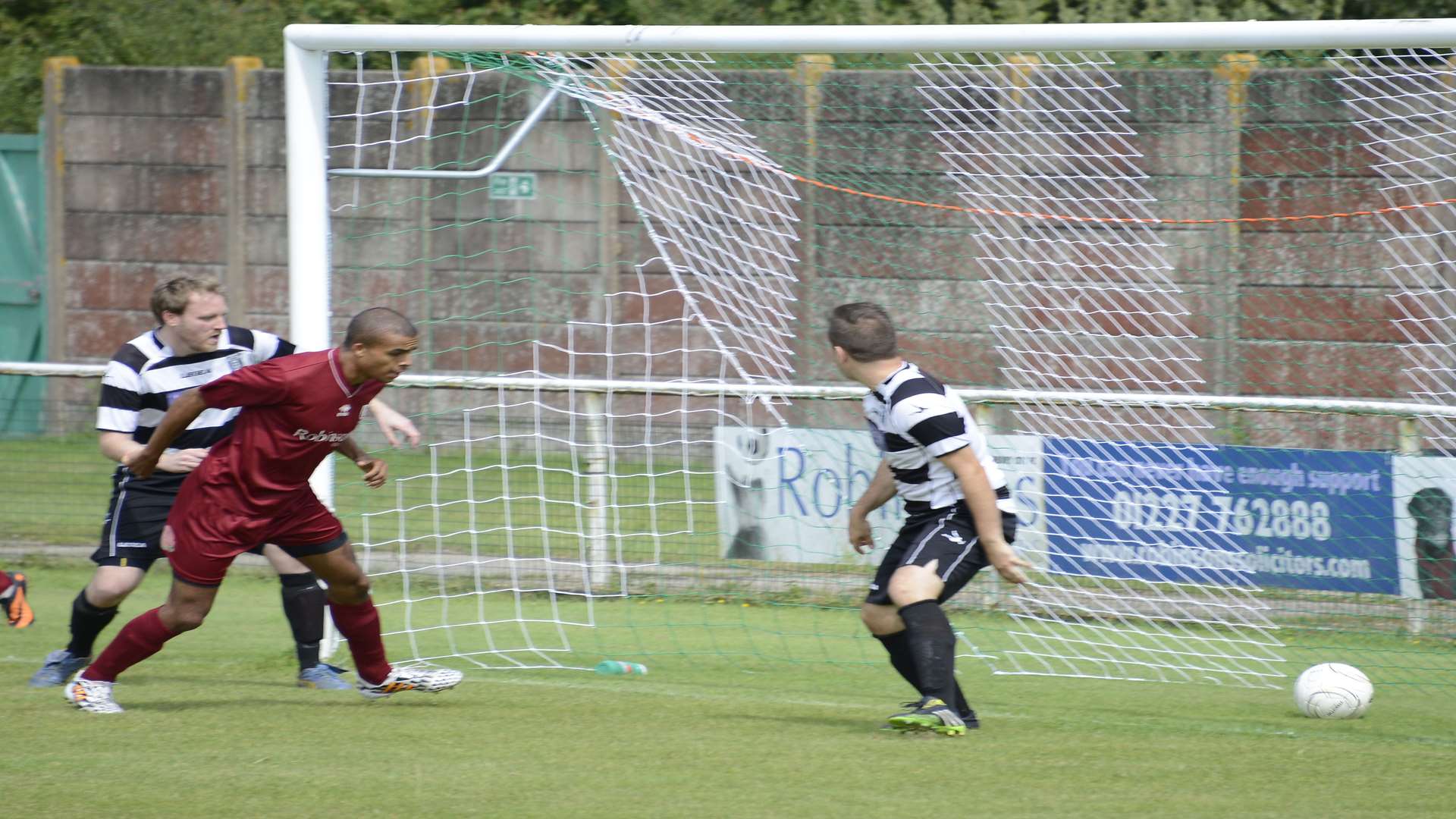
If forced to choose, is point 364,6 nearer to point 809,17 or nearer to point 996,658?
point 809,17

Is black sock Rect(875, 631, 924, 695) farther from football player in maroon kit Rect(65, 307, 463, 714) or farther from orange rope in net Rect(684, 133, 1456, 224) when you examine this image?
orange rope in net Rect(684, 133, 1456, 224)

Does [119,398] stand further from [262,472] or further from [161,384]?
[262,472]

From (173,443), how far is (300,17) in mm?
10496

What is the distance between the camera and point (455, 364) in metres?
11.3

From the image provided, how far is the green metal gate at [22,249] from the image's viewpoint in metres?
12.7

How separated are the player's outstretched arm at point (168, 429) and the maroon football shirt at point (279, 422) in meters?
0.06

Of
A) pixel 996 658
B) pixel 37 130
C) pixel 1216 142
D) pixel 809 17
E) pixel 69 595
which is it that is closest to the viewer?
pixel 996 658

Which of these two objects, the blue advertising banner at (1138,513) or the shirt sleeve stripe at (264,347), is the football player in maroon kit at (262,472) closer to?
the shirt sleeve stripe at (264,347)

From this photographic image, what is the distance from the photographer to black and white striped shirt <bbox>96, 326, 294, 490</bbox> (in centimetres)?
517

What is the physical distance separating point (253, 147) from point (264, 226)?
2.21 feet

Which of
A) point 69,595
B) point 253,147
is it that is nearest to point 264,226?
point 253,147

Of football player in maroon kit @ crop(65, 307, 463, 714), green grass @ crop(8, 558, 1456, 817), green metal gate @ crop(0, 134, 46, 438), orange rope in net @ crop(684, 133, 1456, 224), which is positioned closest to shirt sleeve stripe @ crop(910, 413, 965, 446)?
green grass @ crop(8, 558, 1456, 817)

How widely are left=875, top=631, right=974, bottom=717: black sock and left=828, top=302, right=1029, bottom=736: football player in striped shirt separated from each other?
0.08 ft

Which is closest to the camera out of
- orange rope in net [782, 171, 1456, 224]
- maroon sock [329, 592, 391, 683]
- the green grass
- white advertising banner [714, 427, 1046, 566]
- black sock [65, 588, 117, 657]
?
the green grass
